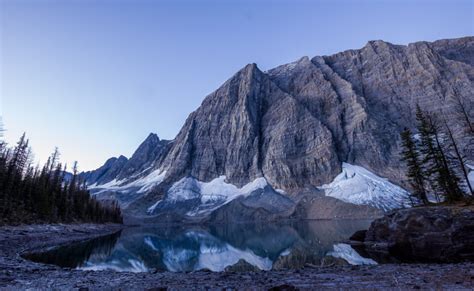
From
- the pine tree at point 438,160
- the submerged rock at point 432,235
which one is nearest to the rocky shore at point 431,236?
the submerged rock at point 432,235

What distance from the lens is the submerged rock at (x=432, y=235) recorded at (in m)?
Answer: 21.3

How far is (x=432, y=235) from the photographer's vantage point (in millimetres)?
23312

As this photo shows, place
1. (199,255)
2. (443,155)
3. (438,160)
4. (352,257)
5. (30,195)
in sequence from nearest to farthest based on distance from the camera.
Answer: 1. (352,257)
2. (443,155)
3. (438,160)
4. (199,255)
5. (30,195)

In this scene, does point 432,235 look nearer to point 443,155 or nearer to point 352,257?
point 352,257

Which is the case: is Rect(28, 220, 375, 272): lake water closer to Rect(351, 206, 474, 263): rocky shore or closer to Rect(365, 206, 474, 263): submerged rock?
Rect(351, 206, 474, 263): rocky shore

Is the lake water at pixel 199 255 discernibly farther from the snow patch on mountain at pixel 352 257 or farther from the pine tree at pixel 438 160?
the pine tree at pixel 438 160

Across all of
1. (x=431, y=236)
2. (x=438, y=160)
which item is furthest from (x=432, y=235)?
(x=438, y=160)

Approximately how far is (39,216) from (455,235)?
261 ft

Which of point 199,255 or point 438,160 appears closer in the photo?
point 438,160

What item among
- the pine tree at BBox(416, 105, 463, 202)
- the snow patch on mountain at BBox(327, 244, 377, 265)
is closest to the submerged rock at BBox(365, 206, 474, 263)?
the snow patch on mountain at BBox(327, 244, 377, 265)

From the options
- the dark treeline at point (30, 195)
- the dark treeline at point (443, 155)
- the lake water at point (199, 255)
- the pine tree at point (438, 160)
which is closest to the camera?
the lake water at point (199, 255)

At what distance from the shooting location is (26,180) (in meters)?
70.4

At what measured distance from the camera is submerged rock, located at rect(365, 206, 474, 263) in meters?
21.3

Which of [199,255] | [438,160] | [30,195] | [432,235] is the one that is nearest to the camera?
[432,235]
